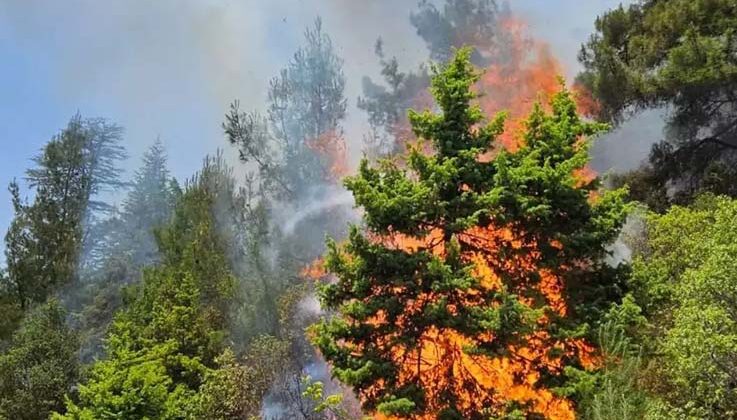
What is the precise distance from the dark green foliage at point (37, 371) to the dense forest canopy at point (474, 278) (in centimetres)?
6

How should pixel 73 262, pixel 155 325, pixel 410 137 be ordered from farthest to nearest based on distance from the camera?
pixel 410 137, pixel 73 262, pixel 155 325

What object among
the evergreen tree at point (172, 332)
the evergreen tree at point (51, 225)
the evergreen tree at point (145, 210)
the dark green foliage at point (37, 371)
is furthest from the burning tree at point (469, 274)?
the evergreen tree at point (145, 210)

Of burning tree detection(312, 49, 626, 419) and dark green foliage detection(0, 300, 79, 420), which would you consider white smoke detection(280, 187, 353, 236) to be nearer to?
dark green foliage detection(0, 300, 79, 420)

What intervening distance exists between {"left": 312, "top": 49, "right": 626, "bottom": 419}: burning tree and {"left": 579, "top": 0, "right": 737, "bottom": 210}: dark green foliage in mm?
6218

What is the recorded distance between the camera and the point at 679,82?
19.2m

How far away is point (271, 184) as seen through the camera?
38.2 m

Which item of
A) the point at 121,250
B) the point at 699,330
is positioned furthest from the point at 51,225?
the point at 699,330

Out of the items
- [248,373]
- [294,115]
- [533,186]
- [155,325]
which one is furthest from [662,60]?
[294,115]

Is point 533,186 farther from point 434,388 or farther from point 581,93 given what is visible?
point 581,93

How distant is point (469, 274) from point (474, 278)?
19 cm

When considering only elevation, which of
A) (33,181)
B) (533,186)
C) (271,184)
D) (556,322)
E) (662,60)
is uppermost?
(33,181)

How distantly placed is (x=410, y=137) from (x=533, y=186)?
893 inches

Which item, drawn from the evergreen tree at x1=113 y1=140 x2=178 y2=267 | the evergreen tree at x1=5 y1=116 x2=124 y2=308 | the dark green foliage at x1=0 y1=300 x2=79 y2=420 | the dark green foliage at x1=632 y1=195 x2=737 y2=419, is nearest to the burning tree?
the dark green foliage at x1=632 y1=195 x2=737 y2=419

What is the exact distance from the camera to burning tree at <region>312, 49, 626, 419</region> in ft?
42.3
